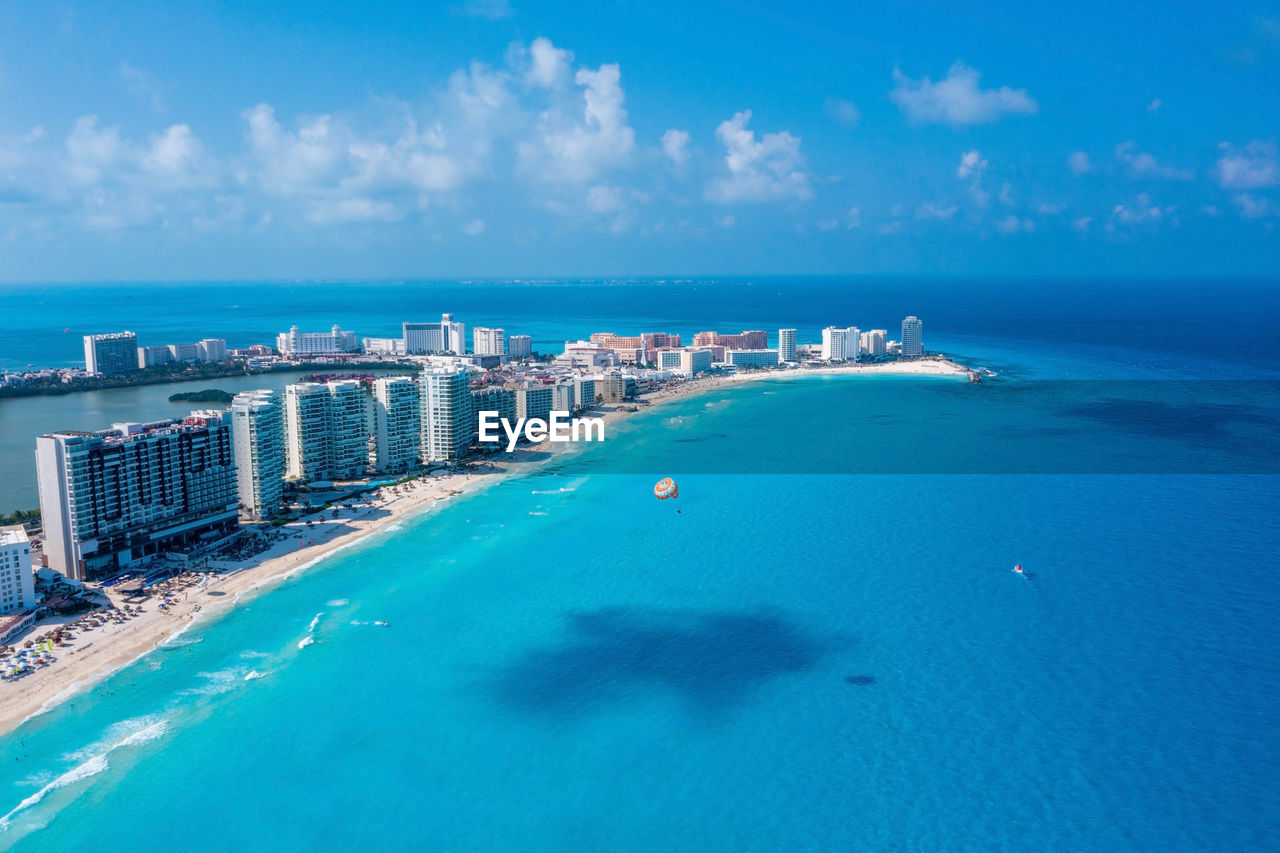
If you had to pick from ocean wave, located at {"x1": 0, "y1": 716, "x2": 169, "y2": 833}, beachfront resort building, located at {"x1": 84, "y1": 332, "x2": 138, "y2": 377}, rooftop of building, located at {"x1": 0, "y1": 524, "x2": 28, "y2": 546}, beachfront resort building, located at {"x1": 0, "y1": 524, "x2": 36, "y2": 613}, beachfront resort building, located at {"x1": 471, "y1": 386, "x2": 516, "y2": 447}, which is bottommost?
ocean wave, located at {"x1": 0, "y1": 716, "x2": 169, "y2": 833}

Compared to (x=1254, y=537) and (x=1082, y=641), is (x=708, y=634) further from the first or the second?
(x=1254, y=537)

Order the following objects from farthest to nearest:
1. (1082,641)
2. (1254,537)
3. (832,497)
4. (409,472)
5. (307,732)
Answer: (409,472) < (832,497) < (1254,537) < (1082,641) < (307,732)

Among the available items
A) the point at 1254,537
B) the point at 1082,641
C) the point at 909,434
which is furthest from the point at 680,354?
the point at 1082,641

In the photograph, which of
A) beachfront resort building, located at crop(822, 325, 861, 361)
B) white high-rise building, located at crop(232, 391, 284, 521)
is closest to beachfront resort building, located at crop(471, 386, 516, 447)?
white high-rise building, located at crop(232, 391, 284, 521)

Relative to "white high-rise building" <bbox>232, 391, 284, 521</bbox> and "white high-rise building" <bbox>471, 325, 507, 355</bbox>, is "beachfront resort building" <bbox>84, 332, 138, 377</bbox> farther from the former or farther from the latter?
"white high-rise building" <bbox>232, 391, 284, 521</bbox>

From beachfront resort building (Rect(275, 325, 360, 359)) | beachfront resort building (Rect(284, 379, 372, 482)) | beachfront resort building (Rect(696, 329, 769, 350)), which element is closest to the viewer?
beachfront resort building (Rect(284, 379, 372, 482))

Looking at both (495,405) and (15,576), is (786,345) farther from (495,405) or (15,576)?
(15,576)
